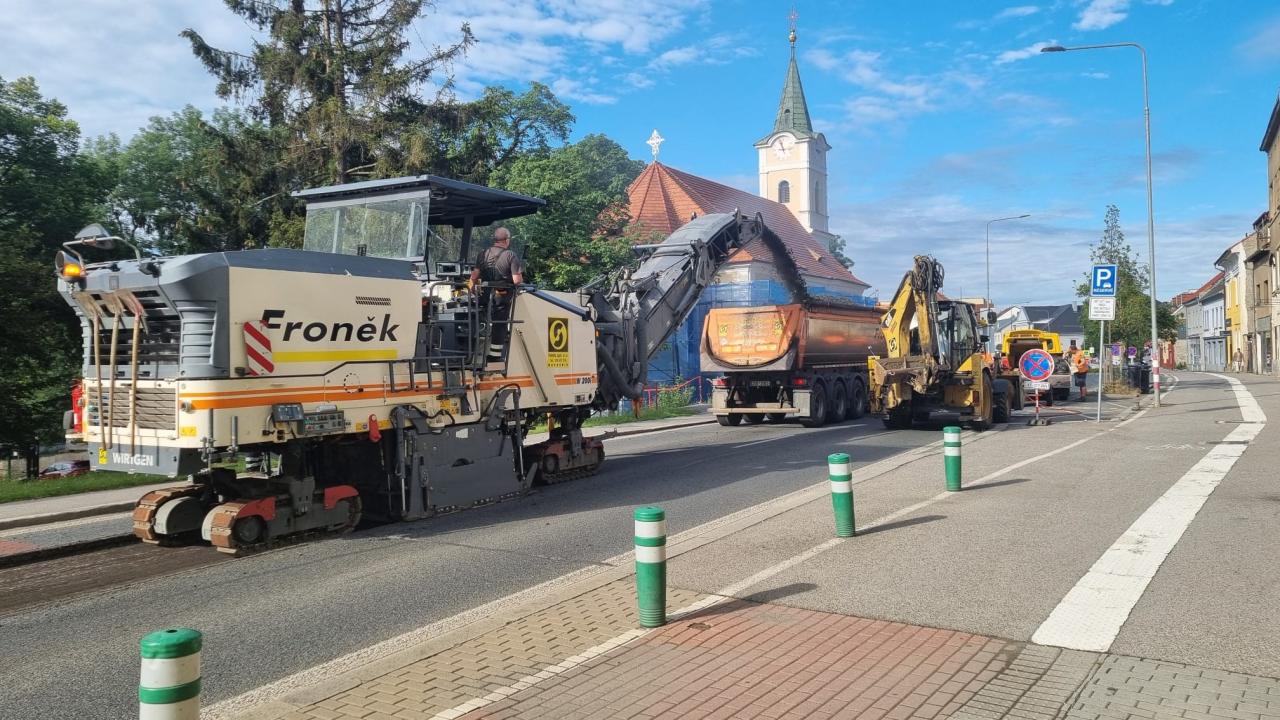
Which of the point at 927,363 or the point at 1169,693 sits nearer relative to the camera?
the point at 1169,693

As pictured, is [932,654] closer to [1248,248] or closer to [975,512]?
[975,512]

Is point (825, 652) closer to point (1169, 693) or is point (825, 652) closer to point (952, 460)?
point (1169, 693)

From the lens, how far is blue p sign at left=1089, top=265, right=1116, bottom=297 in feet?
65.6

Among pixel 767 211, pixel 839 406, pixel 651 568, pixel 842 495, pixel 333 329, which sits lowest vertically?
pixel 651 568

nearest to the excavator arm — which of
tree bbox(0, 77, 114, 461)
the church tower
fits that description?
tree bbox(0, 77, 114, 461)

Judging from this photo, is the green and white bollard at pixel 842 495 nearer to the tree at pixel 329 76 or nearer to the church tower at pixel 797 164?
the tree at pixel 329 76

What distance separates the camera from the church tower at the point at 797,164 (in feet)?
230

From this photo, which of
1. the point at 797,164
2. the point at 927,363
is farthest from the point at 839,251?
the point at 927,363

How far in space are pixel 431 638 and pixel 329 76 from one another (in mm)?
23663

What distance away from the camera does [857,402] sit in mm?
23688

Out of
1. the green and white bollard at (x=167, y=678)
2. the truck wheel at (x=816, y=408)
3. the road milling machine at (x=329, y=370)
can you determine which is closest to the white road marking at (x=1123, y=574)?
the green and white bollard at (x=167, y=678)

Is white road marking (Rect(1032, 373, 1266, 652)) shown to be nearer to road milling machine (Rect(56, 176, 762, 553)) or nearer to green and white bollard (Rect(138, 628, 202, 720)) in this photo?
green and white bollard (Rect(138, 628, 202, 720))

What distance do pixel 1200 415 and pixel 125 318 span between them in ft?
74.2

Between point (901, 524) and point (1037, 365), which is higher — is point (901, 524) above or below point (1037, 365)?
below
